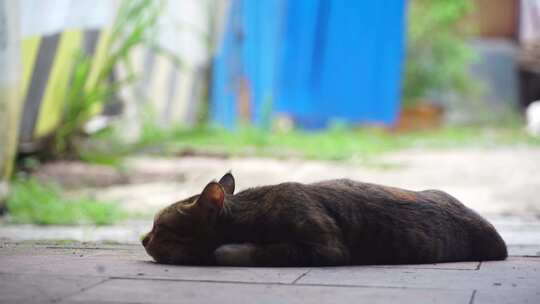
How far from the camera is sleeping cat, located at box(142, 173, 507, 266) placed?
3.25m

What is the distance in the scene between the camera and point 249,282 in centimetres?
287

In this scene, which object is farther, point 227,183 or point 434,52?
point 434,52

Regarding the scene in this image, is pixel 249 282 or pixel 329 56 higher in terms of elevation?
pixel 329 56

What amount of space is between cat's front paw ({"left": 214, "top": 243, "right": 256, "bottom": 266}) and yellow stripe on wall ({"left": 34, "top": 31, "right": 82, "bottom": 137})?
4.26m

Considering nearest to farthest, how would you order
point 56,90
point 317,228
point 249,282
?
point 249,282, point 317,228, point 56,90

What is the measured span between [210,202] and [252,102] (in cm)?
822

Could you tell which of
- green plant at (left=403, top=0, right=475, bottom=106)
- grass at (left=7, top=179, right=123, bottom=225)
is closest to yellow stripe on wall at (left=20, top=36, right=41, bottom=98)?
grass at (left=7, top=179, right=123, bottom=225)

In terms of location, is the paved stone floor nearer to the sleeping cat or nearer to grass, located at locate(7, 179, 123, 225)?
the sleeping cat

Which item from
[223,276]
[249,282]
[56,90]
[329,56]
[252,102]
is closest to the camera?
[249,282]

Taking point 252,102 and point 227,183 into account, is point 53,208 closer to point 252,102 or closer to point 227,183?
point 227,183

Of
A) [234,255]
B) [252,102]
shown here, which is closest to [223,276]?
[234,255]

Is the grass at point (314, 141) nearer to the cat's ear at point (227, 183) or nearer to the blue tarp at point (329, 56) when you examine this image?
the blue tarp at point (329, 56)

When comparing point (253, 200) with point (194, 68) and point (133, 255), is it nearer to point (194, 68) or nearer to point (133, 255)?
point (133, 255)

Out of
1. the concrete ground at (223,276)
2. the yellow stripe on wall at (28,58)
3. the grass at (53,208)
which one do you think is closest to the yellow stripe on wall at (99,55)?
the yellow stripe on wall at (28,58)
